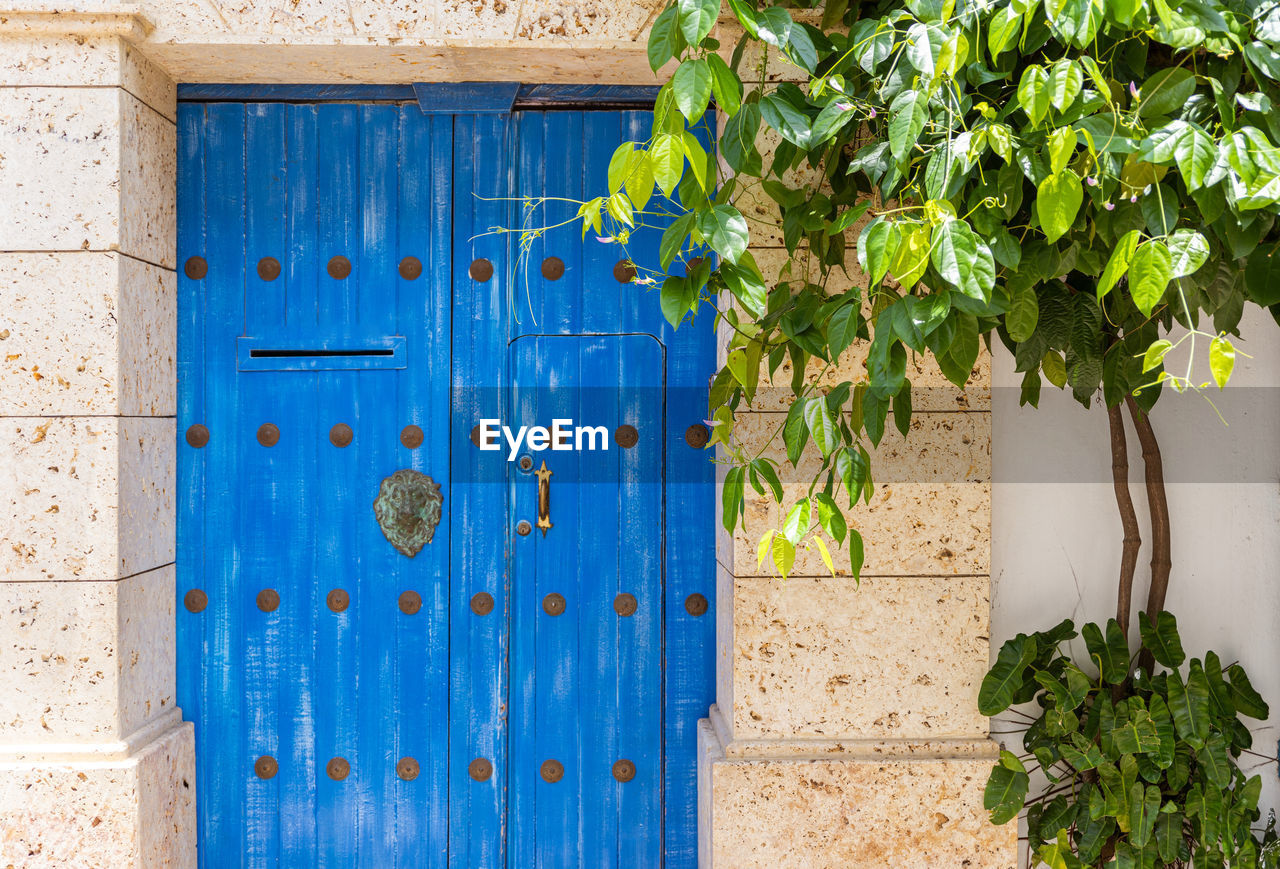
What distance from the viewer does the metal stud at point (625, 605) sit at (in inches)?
87.7

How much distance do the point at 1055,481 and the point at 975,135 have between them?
4.06 ft

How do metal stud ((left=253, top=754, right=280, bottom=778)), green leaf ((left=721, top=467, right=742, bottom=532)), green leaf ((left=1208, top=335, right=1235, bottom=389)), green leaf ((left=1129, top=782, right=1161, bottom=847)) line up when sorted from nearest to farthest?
green leaf ((left=1208, top=335, right=1235, bottom=389)) < green leaf ((left=721, top=467, right=742, bottom=532)) < green leaf ((left=1129, top=782, right=1161, bottom=847)) < metal stud ((left=253, top=754, right=280, bottom=778))

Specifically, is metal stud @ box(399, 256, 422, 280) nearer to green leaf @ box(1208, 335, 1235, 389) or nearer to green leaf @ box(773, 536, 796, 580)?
green leaf @ box(773, 536, 796, 580)

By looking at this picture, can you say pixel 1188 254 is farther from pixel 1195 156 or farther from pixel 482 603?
pixel 482 603

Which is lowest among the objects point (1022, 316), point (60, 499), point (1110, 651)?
point (1110, 651)

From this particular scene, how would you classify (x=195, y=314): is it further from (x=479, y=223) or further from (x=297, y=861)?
(x=297, y=861)

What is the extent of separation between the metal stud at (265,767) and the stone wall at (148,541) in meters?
0.19

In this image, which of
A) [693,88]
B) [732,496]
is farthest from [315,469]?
[693,88]

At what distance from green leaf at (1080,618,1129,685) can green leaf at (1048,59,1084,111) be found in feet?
4.38

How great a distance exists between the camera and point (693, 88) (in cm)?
122

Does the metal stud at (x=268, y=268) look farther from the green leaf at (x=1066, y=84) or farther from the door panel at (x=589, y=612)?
Answer: the green leaf at (x=1066, y=84)

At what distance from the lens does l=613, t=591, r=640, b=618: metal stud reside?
87.7 inches

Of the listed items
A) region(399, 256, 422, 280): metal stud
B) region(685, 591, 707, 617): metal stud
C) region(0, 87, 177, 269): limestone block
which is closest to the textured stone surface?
region(685, 591, 707, 617): metal stud

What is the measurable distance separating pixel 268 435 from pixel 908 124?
1.74m
